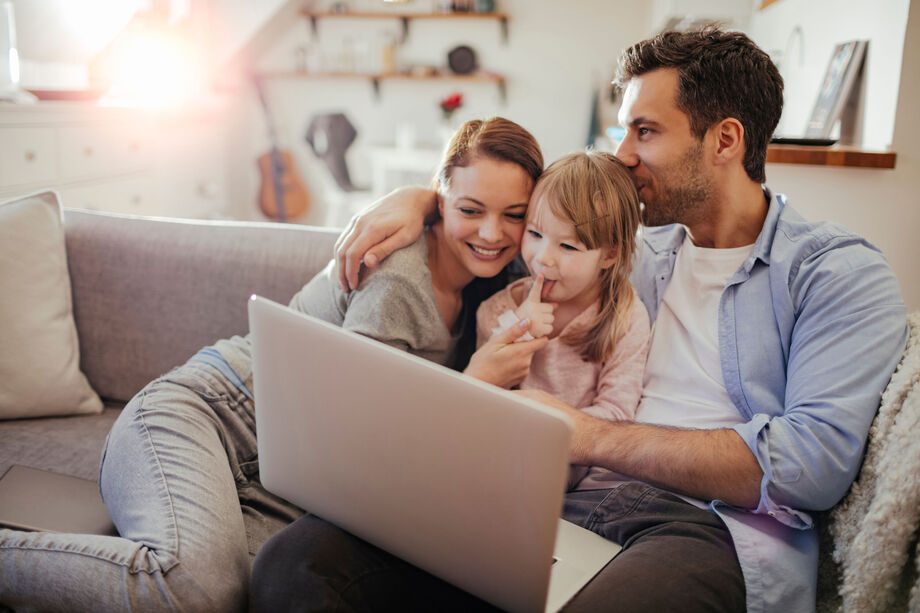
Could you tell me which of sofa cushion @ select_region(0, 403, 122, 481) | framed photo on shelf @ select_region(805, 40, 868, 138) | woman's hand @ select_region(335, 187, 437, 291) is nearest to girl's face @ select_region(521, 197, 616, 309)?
woman's hand @ select_region(335, 187, 437, 291)

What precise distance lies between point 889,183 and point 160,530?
182 centimetres

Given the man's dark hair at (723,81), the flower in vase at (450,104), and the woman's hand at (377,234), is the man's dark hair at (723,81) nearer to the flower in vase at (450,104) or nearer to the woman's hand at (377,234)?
the woman's hand at (377,234)

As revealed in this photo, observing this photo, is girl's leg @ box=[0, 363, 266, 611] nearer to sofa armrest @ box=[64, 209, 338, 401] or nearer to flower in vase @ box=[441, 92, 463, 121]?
sofa armrest @ box=[64, 209, 338, 401]

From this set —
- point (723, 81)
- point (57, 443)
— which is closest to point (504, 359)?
point (723, 81)

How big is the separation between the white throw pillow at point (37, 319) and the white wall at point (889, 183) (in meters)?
1.79

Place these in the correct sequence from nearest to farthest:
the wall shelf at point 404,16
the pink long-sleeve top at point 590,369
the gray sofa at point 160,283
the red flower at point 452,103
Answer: the pink long-sleeve top at point 590,369, the gray sofa at point 160,283, the wall shelf at point 404,16, the red flower at point 452,103

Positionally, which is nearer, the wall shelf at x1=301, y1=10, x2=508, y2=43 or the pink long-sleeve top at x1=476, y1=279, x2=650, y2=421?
the pink long-sleeve top at x1=476, y1=279, x2=650, y2=421

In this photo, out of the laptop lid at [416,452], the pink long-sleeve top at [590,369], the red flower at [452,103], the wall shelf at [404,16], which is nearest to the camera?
the laptop lid at [416,452]

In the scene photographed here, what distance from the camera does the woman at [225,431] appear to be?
0.98 m

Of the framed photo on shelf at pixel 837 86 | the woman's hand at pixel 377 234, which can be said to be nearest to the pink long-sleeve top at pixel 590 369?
the woman's hand at pixel 377 234

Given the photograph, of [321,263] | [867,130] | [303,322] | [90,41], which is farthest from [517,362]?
[90,41]

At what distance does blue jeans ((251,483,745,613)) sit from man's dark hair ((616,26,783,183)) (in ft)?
2.45

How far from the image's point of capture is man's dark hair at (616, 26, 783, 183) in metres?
1.30

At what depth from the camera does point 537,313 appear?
120cm
